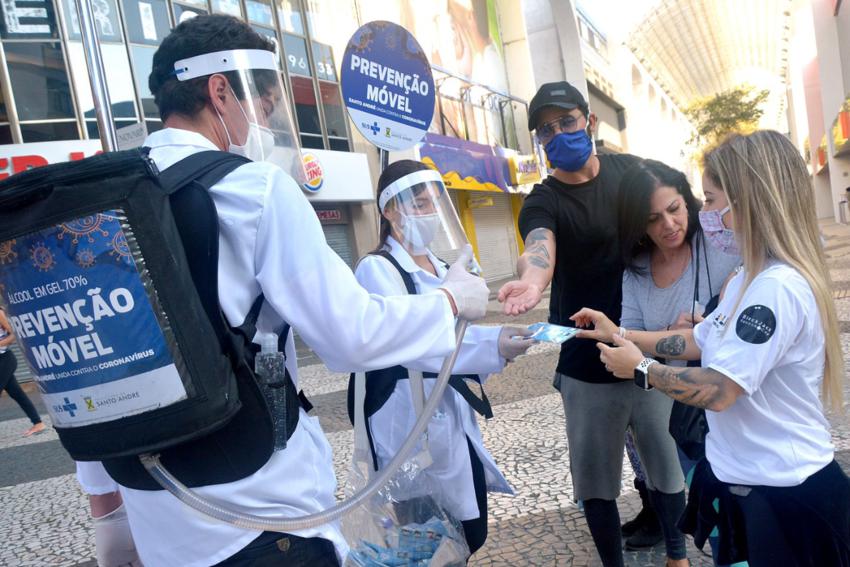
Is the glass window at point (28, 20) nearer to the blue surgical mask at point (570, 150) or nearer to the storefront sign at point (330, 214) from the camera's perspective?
the storefront sign at point (330, 214)

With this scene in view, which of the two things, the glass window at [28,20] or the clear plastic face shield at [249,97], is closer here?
the clear plastic face shield at [249,97]

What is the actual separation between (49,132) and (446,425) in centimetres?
1129

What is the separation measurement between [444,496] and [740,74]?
3019 inches

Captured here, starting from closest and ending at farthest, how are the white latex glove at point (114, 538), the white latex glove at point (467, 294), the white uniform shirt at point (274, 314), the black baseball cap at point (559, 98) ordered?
the white uniform shirt at point (274, 314), the white latex glove at point (467, 294), the white latex glove at point (114, 538), the black baseball cap at point (559, 98)

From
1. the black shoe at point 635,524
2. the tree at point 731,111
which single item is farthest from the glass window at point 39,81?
the tree at point 731,111

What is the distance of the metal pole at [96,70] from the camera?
3.99 metres

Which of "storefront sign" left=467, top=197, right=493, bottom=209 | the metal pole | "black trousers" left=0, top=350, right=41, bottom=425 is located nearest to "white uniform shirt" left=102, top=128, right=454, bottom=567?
the metal pole

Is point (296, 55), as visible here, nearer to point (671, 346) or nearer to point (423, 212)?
point (423, 212)

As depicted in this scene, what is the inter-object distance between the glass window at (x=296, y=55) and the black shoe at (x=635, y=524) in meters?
13.0

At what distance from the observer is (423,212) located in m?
2.53

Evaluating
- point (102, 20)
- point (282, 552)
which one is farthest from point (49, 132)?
point (282, 552)

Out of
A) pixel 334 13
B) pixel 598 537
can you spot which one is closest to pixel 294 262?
pixel 598 537

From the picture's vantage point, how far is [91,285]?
1.09 metres

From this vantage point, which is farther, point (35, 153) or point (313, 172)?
point (313, 172)
